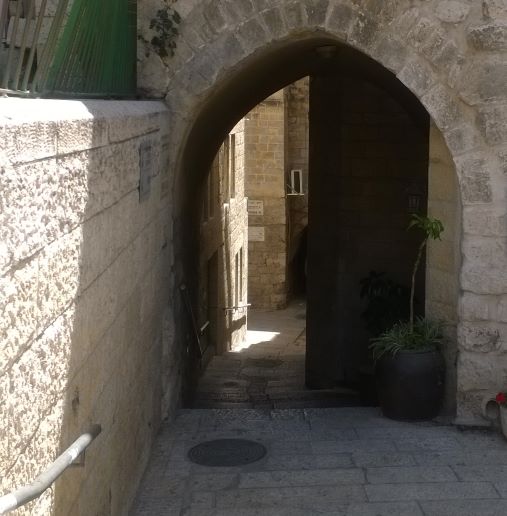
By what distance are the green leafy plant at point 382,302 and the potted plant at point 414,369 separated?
2.66m

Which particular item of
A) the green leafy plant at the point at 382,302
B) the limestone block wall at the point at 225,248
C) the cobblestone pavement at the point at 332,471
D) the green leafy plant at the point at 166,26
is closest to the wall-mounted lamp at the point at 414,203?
the green leafy plant at the point at 382,302

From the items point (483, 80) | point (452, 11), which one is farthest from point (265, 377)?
point (452, 11)

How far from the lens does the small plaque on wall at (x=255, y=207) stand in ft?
69.1

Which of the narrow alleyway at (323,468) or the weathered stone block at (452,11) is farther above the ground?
the weathered stone block at (452,11)

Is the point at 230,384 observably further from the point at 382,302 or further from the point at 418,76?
the point at 418,76

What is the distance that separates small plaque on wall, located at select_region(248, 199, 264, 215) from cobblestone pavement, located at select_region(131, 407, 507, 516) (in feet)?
48.8

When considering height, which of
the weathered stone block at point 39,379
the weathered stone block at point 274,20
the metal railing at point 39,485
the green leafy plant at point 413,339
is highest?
the weathered stone block at point 274,20

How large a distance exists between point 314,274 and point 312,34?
15.9 feet

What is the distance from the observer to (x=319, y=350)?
10.8 m

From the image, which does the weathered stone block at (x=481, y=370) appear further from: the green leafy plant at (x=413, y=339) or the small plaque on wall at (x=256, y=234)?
the small plaque on wall at (x=256, y=234)

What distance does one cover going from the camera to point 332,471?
5.20 meters

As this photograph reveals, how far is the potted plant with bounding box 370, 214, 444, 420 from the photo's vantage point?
19.4 ft

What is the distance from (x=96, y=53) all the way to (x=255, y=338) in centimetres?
1342

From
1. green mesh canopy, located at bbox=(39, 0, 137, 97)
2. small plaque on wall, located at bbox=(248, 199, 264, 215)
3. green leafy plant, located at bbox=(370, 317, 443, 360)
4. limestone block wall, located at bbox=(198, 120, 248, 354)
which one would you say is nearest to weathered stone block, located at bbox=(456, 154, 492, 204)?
green leafy plant, located at bbox=(370, 317, 443, 360)
